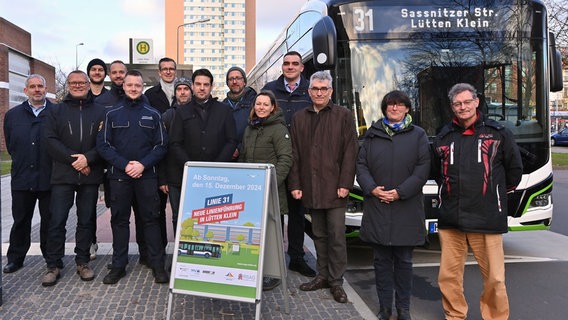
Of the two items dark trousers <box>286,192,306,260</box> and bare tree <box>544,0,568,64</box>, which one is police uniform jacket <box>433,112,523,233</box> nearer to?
dark trousers <box>286,192,306,260</box>

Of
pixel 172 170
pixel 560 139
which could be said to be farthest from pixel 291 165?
pixel 560 139

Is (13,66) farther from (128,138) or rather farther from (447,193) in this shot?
(447,193)

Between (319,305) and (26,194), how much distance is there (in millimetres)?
3414

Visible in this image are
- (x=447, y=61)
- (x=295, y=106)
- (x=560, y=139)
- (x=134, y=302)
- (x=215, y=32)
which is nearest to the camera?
(x=134, y=302)

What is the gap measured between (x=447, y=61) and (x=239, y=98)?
2521mm

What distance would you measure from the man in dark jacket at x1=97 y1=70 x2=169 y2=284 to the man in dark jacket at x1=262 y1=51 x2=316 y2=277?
1328 mm

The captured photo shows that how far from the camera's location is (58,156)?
15.3 feet

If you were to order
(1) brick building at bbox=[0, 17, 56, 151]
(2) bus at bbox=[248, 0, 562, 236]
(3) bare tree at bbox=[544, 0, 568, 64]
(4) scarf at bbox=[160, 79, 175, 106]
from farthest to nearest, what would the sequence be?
1. (1) brick building at bbox=[0, 17, 56, 151]
2. (3) bare tree at bbox=[544, 0, 568, 64]
3. (4) scarf at bbox=[160, 79, 175, 106]
4. (2) bus at bbox=[248, 0, 562, 236]

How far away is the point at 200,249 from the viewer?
12.6 ft

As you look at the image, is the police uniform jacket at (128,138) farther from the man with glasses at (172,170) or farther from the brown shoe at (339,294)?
the brown shoe at (339,294)

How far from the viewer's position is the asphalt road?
4391 millimetres

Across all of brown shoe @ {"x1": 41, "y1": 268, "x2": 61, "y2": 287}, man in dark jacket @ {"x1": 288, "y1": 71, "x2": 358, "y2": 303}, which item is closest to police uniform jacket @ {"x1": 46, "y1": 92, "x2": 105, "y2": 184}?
brown shoe @ {"x1": 41, "y1": 268, "x2": 61, "y2": 287}

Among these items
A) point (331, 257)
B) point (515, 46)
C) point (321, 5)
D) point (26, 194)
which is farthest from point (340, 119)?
point (26, 194)

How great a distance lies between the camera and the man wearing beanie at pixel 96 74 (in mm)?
5414
